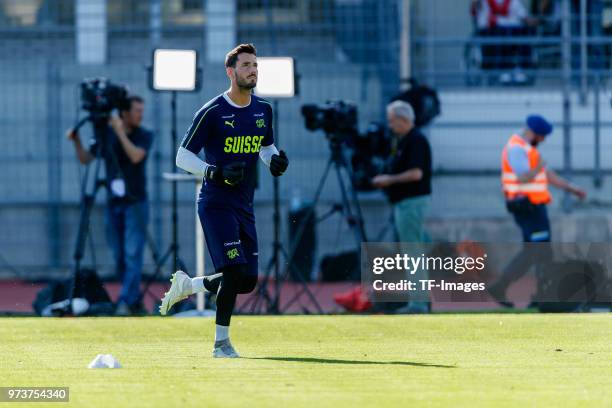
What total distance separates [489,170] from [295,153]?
240cm

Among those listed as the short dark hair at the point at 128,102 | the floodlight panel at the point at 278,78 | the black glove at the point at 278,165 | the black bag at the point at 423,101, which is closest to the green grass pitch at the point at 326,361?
the black glove at the point at 278,165

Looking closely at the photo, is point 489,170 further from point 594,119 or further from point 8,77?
point 8,77

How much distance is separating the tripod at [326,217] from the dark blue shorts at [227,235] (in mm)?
4095

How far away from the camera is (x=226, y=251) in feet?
34.9

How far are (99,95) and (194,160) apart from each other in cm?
504

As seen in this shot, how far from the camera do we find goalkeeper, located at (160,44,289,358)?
10633mm

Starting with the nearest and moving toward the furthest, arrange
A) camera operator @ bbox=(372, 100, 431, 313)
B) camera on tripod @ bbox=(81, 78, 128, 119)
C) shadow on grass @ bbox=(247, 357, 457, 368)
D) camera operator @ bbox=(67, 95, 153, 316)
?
shadow on grass @ bbox=(247, 357, 457, 368) < camera operator @ bbox=(372, 100, 431, 313) < camera on tripod @ bbox=(81, 78, 128, 119) < camera operator @ bbox=(67, 95, 153, 316)

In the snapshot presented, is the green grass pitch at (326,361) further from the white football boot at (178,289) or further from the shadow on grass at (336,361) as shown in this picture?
the white football boot at (178,289)

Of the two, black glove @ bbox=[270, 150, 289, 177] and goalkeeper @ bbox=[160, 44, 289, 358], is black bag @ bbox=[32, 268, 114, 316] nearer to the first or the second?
goalkeeper @ bbox=[160, 44, 289, 358]

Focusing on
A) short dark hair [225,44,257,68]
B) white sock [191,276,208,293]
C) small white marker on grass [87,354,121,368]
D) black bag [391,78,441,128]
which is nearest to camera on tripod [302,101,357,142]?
black bag [391,78,441,128]

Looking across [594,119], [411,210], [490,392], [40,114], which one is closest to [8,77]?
[40,114]

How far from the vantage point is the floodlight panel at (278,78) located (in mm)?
15070

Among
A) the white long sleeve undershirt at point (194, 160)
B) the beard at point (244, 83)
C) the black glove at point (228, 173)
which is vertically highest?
the beard at point (244, 83)

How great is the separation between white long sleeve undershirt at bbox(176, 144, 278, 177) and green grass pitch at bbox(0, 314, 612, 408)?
1.27 m
